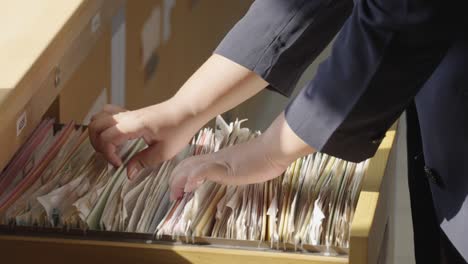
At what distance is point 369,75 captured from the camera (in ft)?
3.79

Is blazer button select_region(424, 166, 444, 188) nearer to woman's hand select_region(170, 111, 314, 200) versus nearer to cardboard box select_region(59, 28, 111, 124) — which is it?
woman's hand select_region(170, 111, 314, 200)

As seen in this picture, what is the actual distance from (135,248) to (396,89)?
1.16 feet

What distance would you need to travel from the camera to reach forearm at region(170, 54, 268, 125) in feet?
4.57

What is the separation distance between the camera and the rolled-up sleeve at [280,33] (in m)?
1.38

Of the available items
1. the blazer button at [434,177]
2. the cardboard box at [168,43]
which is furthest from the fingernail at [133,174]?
the cardboard box at [168,43]

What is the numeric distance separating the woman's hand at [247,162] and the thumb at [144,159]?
6cm

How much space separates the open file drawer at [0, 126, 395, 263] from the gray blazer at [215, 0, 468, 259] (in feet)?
0.29

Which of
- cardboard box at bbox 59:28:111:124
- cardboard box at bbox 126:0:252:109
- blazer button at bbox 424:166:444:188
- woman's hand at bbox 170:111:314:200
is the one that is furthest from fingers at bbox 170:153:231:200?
cardboard box at bbox 126:0:252:109

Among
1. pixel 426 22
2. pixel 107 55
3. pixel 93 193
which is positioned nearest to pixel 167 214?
pixel 93 193

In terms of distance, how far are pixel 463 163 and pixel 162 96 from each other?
5.41ft

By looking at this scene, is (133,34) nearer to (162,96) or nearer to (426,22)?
(162,96)

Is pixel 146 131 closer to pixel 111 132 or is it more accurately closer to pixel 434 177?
pixel 111 132

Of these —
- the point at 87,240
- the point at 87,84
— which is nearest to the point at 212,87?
the point at 87,240

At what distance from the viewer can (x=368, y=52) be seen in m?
1.14
